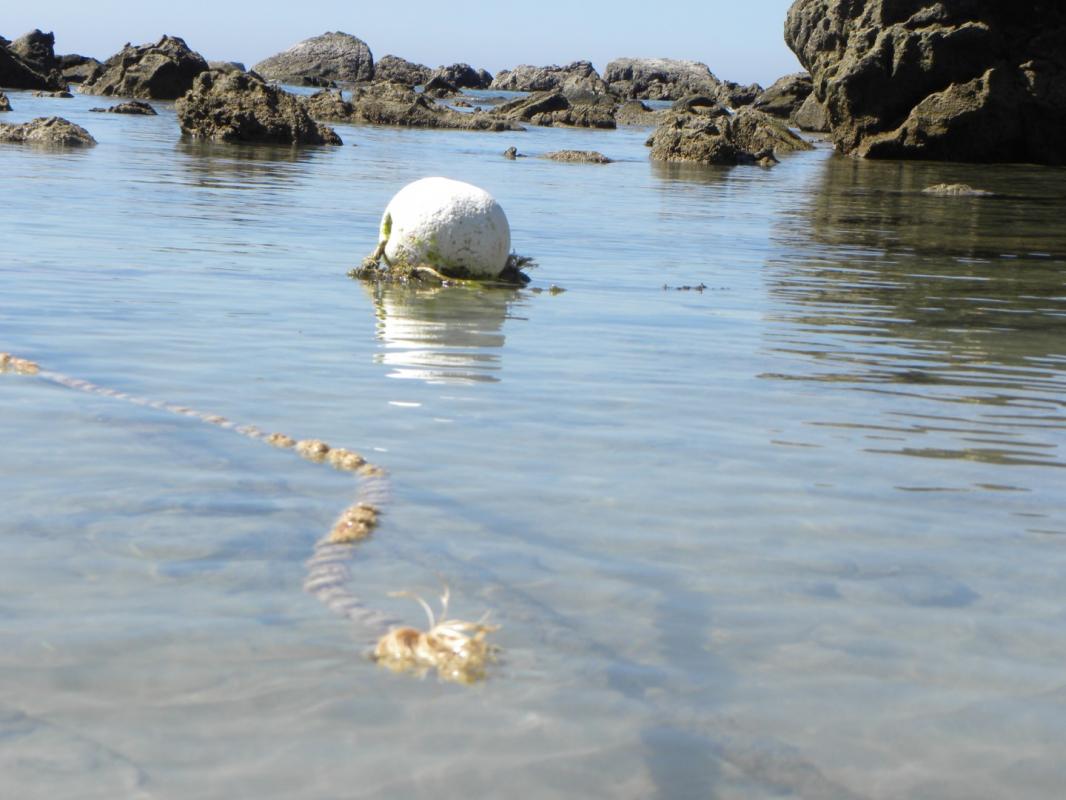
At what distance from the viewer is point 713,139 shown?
2772 cm

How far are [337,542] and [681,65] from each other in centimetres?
10476

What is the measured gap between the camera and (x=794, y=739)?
9.41 ft

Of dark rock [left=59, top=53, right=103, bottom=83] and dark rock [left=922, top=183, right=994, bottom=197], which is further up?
dark rock [left=59, top=53, right=103, bottom=83]

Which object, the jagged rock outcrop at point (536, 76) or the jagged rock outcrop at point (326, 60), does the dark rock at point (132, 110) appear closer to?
the jagged rock outcrop at point (326, 60)

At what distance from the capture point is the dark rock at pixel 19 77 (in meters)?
47.8

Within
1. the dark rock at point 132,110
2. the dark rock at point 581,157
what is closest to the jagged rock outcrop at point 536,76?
the dark rock at point 132,110

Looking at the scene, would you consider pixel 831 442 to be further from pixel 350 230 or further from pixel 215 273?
pixel 350 230

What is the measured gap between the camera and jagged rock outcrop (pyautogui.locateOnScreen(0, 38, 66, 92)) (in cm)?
4778

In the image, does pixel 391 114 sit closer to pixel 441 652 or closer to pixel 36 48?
pixel 36 48

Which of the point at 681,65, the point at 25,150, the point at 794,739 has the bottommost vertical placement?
the point at 794,739

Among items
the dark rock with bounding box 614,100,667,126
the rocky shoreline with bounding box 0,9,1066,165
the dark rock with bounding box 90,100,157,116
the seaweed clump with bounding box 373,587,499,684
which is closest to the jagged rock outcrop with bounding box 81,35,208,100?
A: the dark rock with bounding box 90,100,157,116

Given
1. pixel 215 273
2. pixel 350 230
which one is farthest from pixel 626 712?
pixel 350 230

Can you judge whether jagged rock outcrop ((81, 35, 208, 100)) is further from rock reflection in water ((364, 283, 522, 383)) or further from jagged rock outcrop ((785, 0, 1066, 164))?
rock reflection in water ((364, 283, 522, 383))

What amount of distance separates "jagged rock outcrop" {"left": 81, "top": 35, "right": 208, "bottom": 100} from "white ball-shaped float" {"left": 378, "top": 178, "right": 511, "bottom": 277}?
4083 cm
